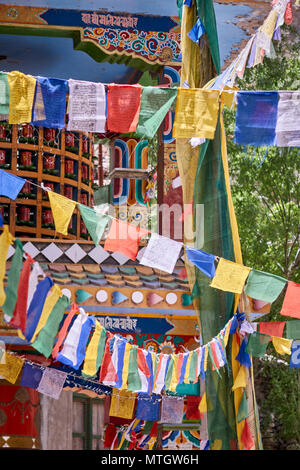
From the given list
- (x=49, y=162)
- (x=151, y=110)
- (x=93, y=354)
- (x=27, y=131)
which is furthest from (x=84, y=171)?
(x=151, y=110)

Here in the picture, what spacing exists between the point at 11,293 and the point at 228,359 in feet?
8.95

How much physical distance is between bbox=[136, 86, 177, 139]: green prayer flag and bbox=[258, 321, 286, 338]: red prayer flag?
2342 mm

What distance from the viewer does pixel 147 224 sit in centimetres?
1416

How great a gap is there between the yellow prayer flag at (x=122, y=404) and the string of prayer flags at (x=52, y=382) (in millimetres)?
922

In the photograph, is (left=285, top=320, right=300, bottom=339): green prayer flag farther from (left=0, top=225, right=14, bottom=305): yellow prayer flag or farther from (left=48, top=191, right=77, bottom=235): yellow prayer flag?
(left=0, top=225, right=14, bottom=305): yellow prayer flag

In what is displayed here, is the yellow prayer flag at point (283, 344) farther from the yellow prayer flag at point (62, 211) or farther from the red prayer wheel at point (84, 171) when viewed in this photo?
the red prayer wheel at point (84, 171)

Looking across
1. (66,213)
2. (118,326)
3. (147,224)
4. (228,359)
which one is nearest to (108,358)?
(228,359)

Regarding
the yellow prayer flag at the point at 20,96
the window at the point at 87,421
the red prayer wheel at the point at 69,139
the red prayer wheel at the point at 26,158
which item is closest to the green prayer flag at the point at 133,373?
the yellow prayer flag at the point at 20,96

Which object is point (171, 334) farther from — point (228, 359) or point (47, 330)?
point (47, 330)

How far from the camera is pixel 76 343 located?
23.4ft

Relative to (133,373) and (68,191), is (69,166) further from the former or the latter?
(133,373)

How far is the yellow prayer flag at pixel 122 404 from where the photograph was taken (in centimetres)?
1009

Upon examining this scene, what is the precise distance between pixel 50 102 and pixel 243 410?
3293mm

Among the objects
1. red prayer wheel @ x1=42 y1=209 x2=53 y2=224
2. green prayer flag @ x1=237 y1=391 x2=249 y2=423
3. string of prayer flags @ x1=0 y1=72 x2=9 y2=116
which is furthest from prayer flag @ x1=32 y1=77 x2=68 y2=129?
red prayer wheel @ x1=42 y1=209 x2=53 y2=224
